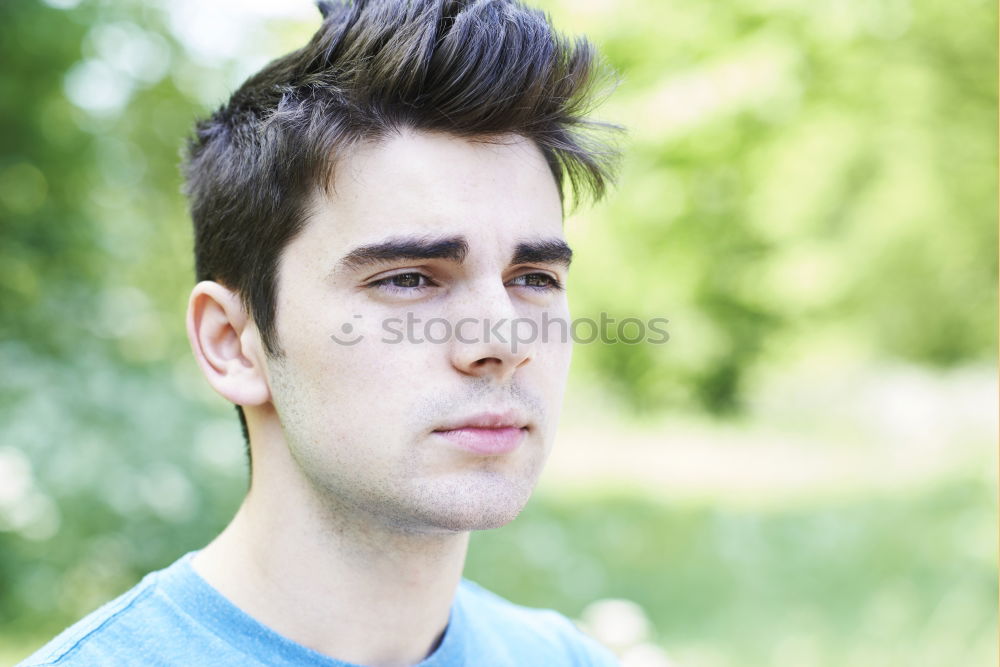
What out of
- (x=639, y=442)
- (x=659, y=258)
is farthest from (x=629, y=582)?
(x=659, y=258)

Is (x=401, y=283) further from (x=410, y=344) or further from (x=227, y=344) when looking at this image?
(x=227, y=344)

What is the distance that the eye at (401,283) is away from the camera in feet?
5.96

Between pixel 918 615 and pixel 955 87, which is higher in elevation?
pixel 955 87

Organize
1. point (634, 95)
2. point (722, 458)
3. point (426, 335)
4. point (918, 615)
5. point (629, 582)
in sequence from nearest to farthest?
point (426, 335) < point (918, 615) < point (629, 582) < point (634, 95) < point (722, 458)

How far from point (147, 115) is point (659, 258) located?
7299mm

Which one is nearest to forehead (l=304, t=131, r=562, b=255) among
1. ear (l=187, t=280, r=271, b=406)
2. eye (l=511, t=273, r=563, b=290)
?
eye (l=511, t=273, r=563, b=290)

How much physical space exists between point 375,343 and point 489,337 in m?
0.23

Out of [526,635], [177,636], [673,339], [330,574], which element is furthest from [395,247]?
[673,339]

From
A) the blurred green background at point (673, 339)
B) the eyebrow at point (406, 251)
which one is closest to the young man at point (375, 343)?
the eyebrow at point (406, 251)

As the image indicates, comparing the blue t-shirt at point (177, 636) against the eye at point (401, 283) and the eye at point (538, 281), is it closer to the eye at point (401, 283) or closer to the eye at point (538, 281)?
the eye at point (401, 283)

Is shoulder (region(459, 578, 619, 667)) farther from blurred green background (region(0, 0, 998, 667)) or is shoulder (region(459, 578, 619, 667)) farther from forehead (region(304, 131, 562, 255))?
forehead (region(304, 131, 562, 255))

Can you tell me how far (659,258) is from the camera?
1339cm

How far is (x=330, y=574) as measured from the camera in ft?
6.04

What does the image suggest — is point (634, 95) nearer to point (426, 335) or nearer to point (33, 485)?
point (33, 485)
